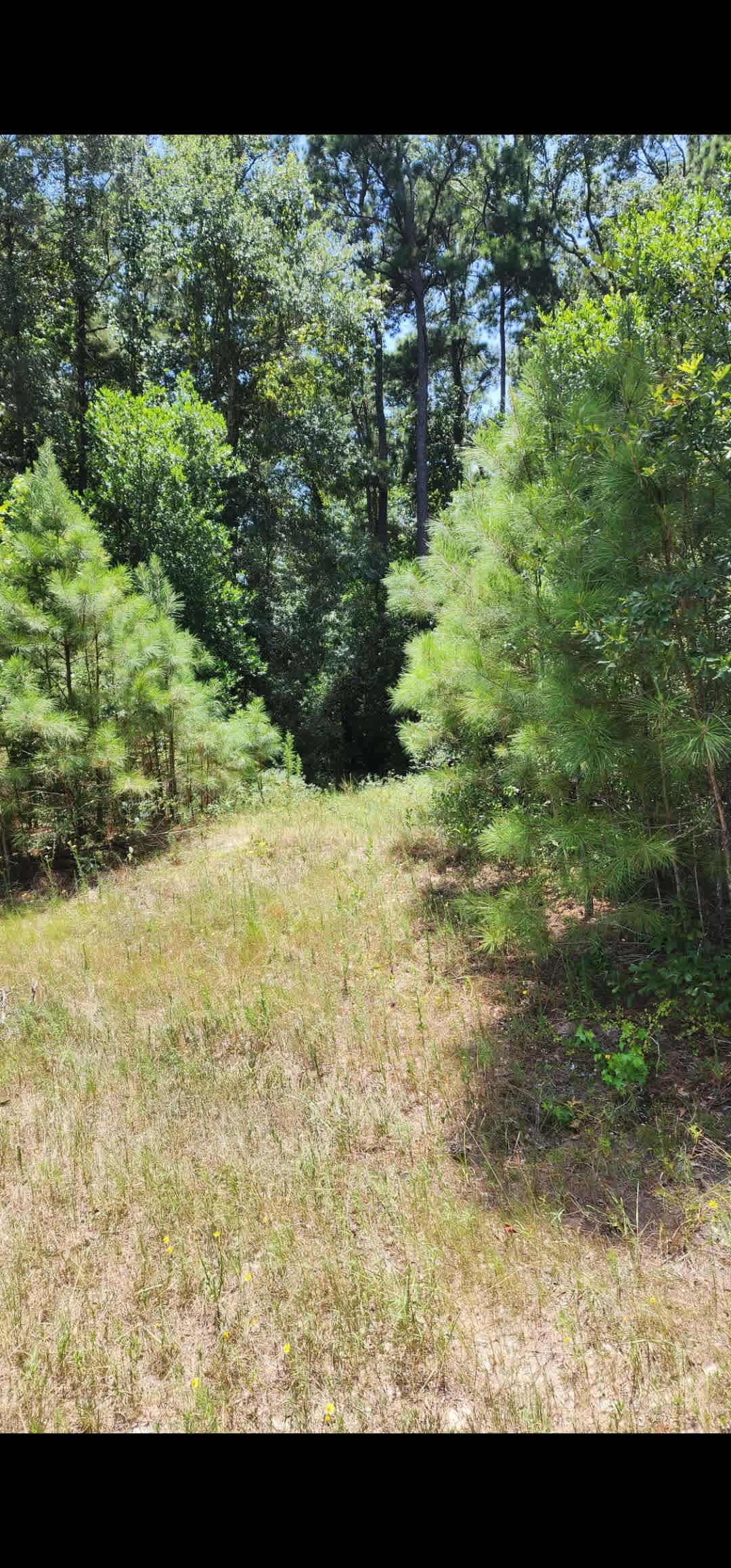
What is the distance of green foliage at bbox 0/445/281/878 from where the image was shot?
6832mm

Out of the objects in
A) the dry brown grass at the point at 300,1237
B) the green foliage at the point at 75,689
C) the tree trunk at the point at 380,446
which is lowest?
the dry brown grass at the point at 300,1237

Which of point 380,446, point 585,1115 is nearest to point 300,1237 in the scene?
point 585,1115

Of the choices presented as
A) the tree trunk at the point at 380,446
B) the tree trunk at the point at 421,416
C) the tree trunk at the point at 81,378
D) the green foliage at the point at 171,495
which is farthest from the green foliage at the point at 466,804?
the tree trunk at the point at 380,446

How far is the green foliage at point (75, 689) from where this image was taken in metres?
6.83

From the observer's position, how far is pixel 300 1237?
8.16ft

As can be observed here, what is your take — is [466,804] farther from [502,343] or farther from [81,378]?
[502,343]

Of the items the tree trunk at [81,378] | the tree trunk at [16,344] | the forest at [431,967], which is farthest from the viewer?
the tree trunk at [81,378]

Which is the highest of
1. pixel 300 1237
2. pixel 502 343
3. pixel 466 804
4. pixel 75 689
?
pixel 502 343

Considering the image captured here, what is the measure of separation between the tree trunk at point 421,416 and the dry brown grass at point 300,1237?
53.5 feet

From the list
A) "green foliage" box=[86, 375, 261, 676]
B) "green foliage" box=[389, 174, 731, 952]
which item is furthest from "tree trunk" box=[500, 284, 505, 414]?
"green foliage" box=[389, 174, 731, 952]

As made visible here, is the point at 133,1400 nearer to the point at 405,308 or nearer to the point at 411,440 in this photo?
the point at 411,440

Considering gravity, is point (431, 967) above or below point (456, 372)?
below

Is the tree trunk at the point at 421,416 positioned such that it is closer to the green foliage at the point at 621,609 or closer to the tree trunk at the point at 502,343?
the tree trunk at the point at 502,343

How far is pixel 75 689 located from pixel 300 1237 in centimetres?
610
